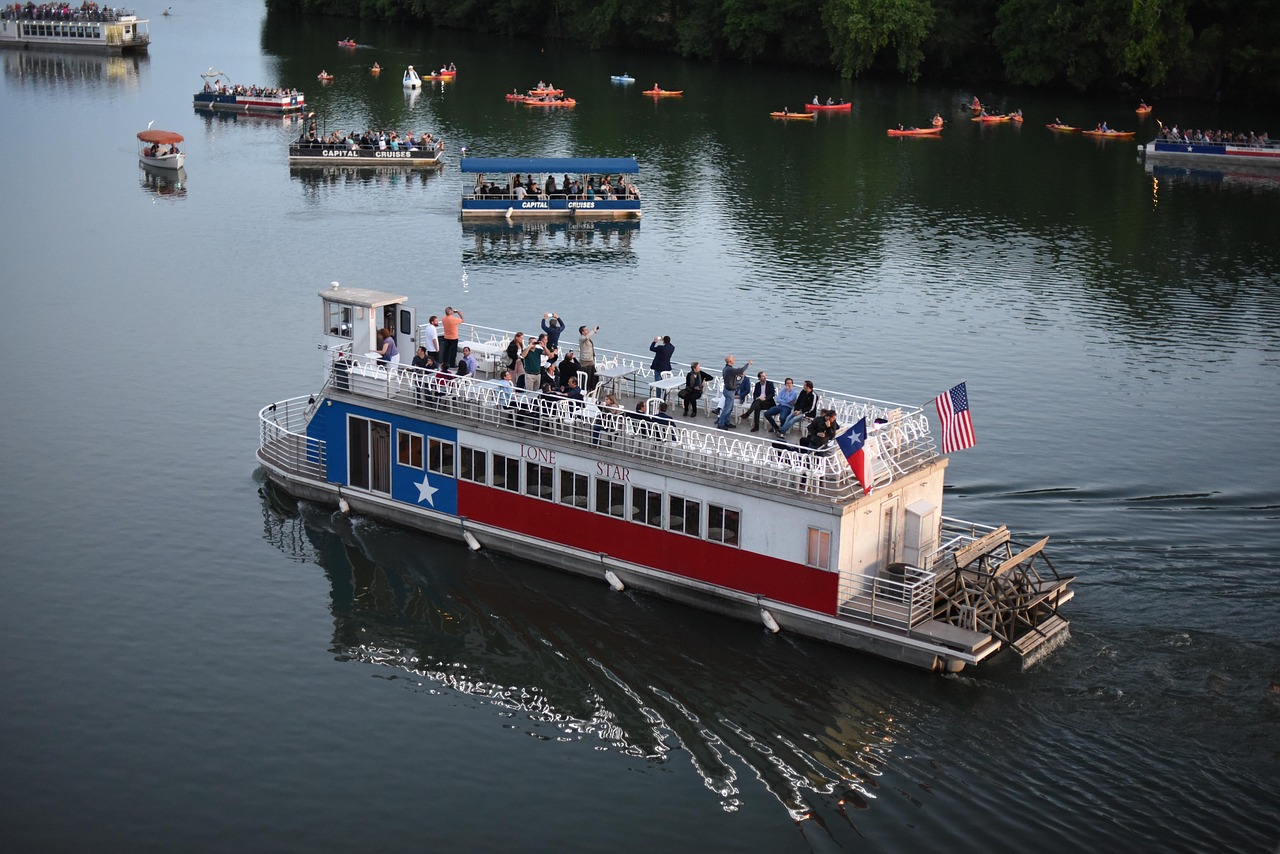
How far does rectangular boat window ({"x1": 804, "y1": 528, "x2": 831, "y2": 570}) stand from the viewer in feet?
128

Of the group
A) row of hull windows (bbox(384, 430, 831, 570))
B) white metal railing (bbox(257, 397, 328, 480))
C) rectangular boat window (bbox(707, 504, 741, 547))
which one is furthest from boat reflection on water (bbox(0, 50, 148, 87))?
rectangular boat window (bbox(707, 504, 741, 547))

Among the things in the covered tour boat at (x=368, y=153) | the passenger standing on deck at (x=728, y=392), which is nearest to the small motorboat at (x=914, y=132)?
the covered tour boat at (x=368, y=153)

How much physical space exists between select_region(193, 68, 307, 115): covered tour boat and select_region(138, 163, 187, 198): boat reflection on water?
26239 millimetres

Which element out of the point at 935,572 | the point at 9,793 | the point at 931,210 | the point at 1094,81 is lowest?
the point at 9,793

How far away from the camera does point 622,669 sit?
132 ft

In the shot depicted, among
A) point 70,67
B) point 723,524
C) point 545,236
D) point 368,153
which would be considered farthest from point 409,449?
point 70,67

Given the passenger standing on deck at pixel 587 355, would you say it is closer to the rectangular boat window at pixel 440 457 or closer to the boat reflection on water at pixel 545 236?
the rectangular boat window at pixel 440 457

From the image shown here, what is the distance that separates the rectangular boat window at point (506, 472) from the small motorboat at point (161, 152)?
72715mm

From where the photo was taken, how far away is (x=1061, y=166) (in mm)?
112500

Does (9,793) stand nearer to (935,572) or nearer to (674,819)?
(674,819)

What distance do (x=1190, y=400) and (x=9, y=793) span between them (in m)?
45.6

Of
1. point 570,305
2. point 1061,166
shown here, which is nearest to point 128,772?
point 570,305

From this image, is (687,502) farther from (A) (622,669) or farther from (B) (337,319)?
(B) (337,319)

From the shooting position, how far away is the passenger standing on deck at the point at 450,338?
48438mm
